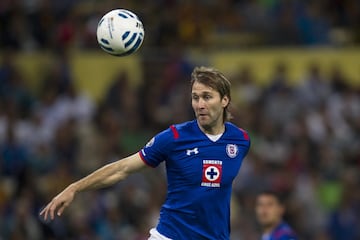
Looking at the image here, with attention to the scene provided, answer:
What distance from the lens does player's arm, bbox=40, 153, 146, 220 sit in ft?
29.4

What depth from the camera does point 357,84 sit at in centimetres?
1972

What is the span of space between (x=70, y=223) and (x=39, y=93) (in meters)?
3.78

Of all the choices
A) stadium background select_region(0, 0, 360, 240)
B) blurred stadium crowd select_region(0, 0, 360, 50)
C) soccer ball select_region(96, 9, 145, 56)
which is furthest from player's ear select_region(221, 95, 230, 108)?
blurred stadium crowd select_region(0, 0, 360, 50)

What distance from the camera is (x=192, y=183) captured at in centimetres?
929

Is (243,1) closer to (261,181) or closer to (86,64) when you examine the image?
(86,64)

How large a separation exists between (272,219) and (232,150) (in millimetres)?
1851

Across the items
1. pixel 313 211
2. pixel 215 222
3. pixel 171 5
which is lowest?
pixel 313 211

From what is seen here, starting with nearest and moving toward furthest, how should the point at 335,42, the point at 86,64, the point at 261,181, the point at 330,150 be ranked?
the point at 261,181 → the point at 330,150 → the point at 86,64 → the point at 335,42

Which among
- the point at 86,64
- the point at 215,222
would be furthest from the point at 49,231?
the point at 215,222

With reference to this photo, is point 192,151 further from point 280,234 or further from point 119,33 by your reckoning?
point 280,234

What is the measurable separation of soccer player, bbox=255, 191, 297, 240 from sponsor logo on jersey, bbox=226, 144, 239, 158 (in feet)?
5.53

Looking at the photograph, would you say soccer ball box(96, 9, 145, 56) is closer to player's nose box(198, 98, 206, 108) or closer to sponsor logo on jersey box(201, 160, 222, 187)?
player's nose box(198, 98, 206, 108)

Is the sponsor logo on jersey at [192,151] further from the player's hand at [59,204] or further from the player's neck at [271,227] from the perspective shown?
the player's neck at [271,227]

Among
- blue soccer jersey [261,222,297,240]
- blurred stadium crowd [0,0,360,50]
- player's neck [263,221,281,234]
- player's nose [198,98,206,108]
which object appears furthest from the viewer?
blurred stadium crowd [0,0,360,50]
